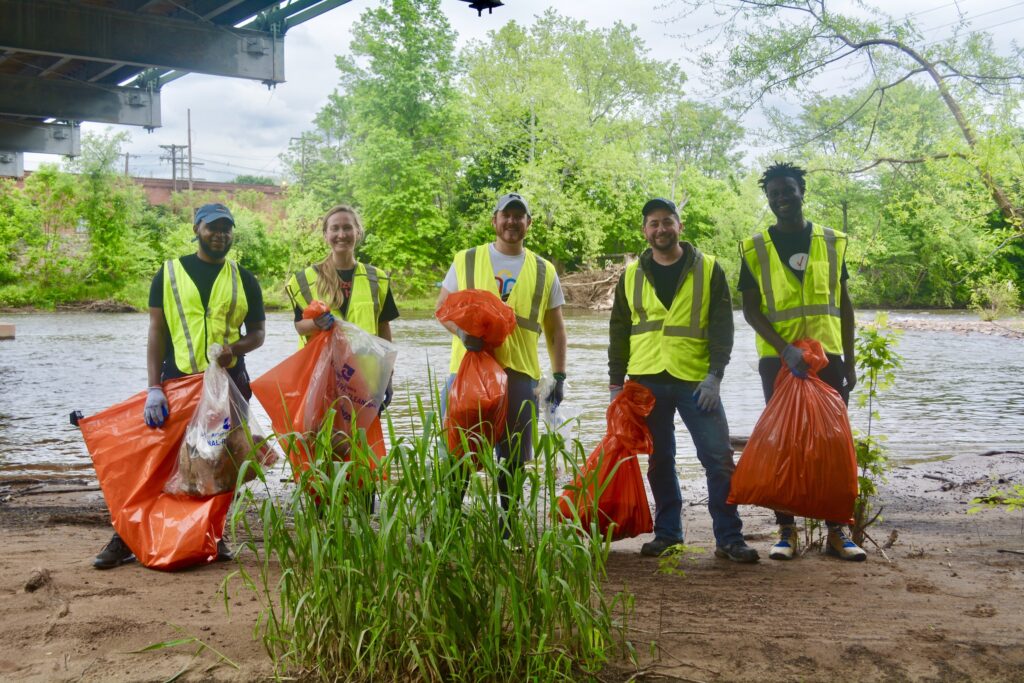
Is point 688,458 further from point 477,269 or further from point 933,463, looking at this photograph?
point 477,269

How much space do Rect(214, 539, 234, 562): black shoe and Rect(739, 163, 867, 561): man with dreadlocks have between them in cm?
234

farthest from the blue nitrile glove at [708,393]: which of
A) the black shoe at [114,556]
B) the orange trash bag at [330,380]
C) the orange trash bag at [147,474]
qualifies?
the black shoe at [114,556]

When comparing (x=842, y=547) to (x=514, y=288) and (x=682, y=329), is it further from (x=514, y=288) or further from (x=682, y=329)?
(x=514, y=288)

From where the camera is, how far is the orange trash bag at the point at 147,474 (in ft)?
12.6

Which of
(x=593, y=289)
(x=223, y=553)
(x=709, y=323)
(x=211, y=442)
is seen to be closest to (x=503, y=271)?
(x=709, y=323)

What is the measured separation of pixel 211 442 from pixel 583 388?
854 cm

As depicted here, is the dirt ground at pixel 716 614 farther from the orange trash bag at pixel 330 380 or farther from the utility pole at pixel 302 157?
the utility pole at pixel 302 157

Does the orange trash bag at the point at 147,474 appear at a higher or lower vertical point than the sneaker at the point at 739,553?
higher

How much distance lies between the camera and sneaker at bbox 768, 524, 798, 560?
3.95 metres

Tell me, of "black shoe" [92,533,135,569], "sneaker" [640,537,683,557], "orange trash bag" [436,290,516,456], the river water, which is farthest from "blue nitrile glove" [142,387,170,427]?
"sneaker" [640,537,683,557]

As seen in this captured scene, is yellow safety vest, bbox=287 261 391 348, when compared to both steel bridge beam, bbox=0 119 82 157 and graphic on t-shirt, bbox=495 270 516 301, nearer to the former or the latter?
graphic on t-shirt, bbox=495 270 516 301

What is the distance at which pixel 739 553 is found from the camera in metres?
3.91

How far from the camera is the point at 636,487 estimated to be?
3.91 meters

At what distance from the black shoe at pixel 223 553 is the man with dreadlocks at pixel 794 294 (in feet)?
7.69
